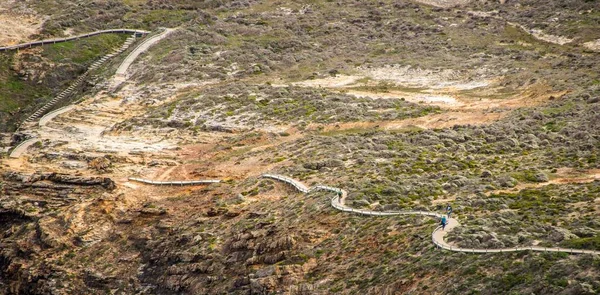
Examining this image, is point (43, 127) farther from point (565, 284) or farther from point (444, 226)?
point (565, 284)

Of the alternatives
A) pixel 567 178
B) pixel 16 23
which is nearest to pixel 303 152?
pixel 567 178

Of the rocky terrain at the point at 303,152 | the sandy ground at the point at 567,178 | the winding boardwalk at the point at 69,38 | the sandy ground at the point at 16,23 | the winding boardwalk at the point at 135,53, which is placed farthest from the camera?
the sandy ground at the point at 16,23

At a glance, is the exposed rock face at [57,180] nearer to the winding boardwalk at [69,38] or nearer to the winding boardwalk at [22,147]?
the winding boardwalk at [22,147]

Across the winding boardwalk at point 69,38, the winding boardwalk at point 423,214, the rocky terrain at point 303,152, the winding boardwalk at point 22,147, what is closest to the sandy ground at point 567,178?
the rocky terrain at point 303,152

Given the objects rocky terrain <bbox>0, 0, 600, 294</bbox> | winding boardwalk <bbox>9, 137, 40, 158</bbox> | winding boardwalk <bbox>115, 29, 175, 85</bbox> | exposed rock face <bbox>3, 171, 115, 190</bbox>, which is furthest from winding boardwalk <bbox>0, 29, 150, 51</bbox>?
exposed rock face <bbox>3, 171, 115, 190</bbox>

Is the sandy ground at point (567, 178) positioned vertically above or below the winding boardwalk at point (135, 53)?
above

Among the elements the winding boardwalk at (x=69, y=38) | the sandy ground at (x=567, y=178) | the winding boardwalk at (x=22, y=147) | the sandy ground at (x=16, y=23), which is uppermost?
the sandy ground at (x=567, y=178)

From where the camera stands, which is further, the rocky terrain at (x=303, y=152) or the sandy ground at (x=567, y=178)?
the sandy ground at (x=567, y=178)

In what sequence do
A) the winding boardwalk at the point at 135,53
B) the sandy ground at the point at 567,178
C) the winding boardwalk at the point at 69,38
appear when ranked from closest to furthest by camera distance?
the sandy ground at the point at 567,178 < the winding boardwalk at the point at 135,53 < the winding boardwalk at the point at 69,38

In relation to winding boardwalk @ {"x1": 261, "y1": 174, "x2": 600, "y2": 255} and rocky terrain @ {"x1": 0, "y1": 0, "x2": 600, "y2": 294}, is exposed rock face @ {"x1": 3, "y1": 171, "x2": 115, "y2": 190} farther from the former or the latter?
winding boardwalk @ {"x1": 261, "y1": 174, "x2": 600, "y2": 255}

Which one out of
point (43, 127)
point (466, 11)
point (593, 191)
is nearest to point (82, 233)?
point (43, 127)
